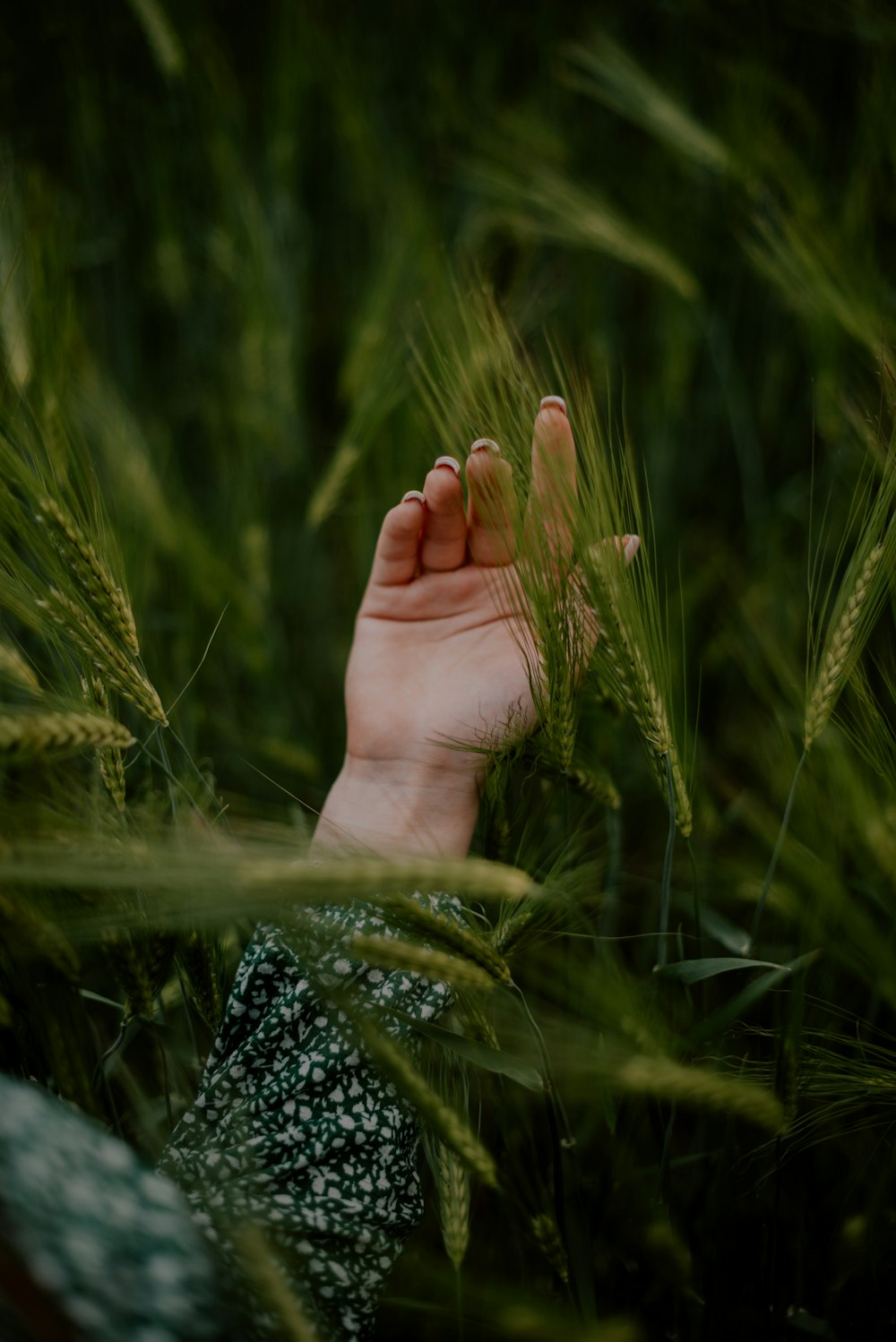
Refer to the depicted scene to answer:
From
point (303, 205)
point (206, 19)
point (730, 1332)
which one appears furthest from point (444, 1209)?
point (206, 19)

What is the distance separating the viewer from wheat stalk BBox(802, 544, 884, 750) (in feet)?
1.93

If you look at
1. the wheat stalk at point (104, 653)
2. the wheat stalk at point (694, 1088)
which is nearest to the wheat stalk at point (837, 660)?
the wheat stalk at point (694, 1088)

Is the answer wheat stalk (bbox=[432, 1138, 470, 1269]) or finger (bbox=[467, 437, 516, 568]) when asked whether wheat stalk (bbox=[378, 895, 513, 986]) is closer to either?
wheat stalk (bbox=[432, 1138, 470, 1269])

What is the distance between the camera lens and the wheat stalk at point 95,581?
0.55 metres

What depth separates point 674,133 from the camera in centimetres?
118

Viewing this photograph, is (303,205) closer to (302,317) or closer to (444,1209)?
(302,317)

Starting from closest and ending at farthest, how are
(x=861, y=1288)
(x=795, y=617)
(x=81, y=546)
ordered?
(x=81, y=546) < (x=861, y=1288) < (x=795, y=617)

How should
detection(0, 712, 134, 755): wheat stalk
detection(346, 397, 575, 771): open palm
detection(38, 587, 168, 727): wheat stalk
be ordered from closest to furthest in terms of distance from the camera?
detection(0, 712, 134, 755): wheat stalk, detection(38, 587, 168, 727): wheat stalk, detection(346, 397, 575, 771): open palm

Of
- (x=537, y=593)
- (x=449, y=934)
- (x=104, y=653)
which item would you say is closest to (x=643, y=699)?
(x=537, y=593)

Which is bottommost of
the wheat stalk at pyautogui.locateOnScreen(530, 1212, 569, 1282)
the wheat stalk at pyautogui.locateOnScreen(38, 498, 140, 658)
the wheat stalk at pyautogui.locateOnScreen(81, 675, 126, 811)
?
the wheat stalk at pyautogui.locateOnScreen(530, 1212, 569, 1282)

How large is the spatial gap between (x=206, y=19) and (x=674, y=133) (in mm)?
832

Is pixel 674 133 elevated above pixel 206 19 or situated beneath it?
situated beneath

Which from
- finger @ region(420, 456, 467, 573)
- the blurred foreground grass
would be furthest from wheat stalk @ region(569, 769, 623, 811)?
finger @ region(420, 456, 467, 573)

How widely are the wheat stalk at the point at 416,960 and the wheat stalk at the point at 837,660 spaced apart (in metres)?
0.29
